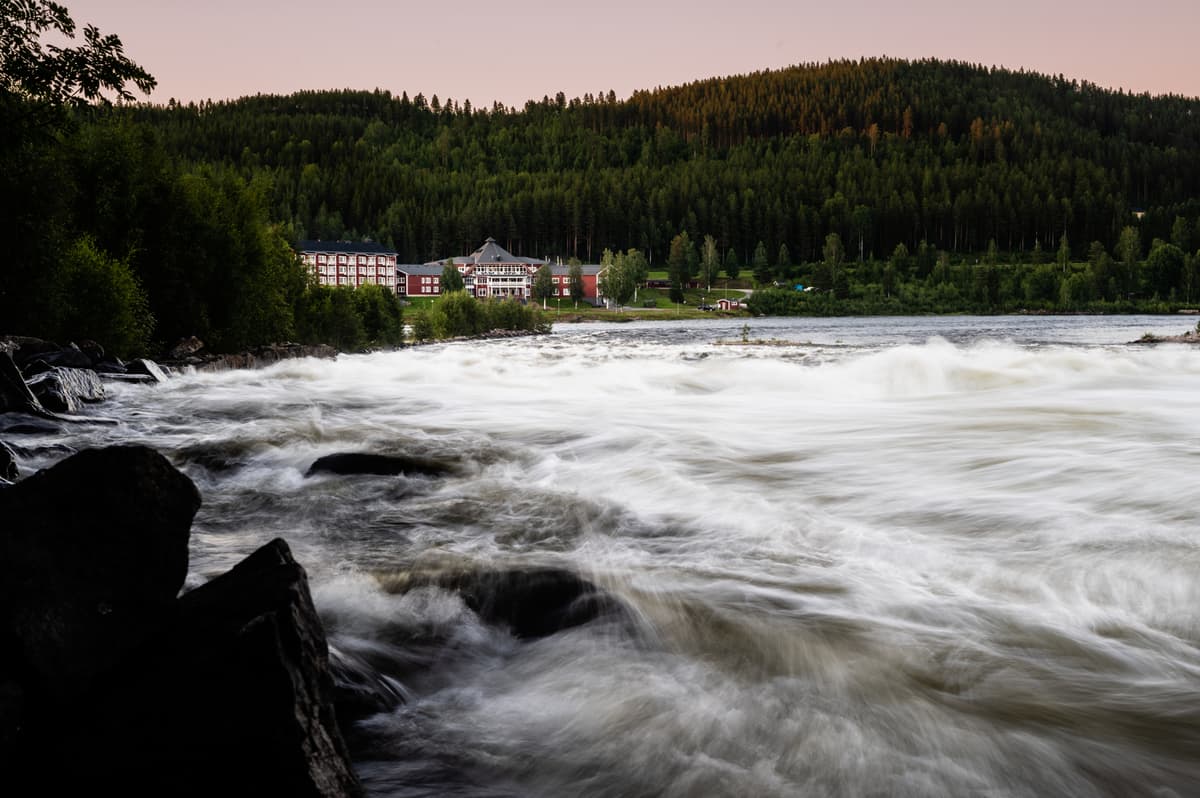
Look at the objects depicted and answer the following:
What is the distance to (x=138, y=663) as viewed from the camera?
3535mm

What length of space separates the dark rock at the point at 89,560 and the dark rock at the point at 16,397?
1436cm

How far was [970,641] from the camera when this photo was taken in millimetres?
5578

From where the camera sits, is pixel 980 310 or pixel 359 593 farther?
pixel 980 310

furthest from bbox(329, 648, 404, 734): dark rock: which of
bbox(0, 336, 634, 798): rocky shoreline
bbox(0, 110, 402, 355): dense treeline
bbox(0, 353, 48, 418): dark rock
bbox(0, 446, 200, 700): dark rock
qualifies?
bbox(0, 110, 402, 355): dense treeline

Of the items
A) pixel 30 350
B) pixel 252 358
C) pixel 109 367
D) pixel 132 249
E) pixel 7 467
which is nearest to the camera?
pixel 7 467

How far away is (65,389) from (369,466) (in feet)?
37.6

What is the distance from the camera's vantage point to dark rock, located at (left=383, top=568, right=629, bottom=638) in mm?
6105

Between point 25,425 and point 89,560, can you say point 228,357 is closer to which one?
point 25,425

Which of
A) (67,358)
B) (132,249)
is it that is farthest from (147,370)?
(132,249)

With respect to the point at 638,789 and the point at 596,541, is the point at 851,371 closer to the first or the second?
the point at 596,541

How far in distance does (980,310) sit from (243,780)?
15492cm

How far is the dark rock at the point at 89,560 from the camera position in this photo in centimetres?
344

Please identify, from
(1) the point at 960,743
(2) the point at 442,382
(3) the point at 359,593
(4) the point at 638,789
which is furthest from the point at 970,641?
(2) the point at 442,382

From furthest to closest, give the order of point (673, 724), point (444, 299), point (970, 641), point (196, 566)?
point (444, 299) < point (196, 566) < point (970, 641) < point (673, 724)
